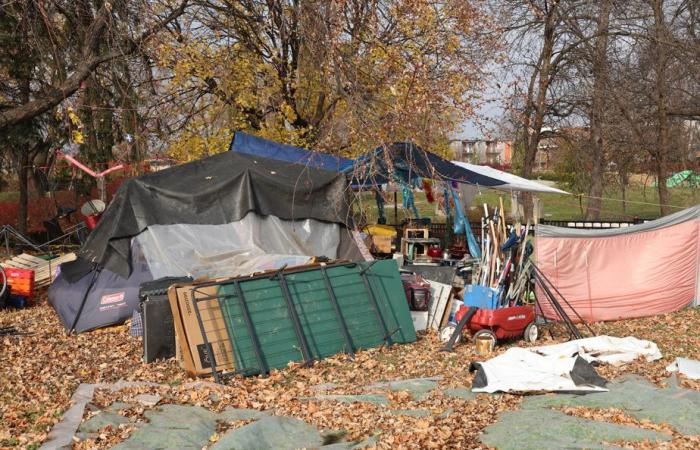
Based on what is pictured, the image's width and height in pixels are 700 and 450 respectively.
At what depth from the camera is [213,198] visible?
1295 cm

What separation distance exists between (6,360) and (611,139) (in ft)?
62.4

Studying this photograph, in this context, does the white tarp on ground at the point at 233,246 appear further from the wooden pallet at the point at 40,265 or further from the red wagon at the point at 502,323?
the wooden pallet at the point at 40,265

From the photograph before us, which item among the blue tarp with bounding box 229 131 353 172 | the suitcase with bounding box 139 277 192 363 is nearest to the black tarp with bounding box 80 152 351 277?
the blue tarp with bounding box 229 131 353 172

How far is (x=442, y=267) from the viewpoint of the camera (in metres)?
13.1

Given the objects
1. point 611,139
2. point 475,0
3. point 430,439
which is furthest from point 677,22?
point 430,439

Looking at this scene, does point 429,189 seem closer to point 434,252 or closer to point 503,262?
point 434,252

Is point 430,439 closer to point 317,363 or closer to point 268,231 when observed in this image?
point 317,363

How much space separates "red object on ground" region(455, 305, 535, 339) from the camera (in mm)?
10562

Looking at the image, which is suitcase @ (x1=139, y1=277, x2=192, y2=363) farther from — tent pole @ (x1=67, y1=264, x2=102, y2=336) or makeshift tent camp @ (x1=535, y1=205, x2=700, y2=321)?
makeshift tent camp @ (x1=535, y1=205, x2=700, y2=321)

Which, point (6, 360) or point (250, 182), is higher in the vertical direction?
point (250, 182)

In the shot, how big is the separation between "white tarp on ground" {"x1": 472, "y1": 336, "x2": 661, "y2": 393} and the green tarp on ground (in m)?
2.18

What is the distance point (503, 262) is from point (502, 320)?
3.91 ft

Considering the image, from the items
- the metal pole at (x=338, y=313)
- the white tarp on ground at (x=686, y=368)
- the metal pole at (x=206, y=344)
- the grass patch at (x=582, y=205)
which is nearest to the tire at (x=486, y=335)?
the metal pole at (x=338, y=313)

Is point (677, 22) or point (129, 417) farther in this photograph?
point (677, 22)
